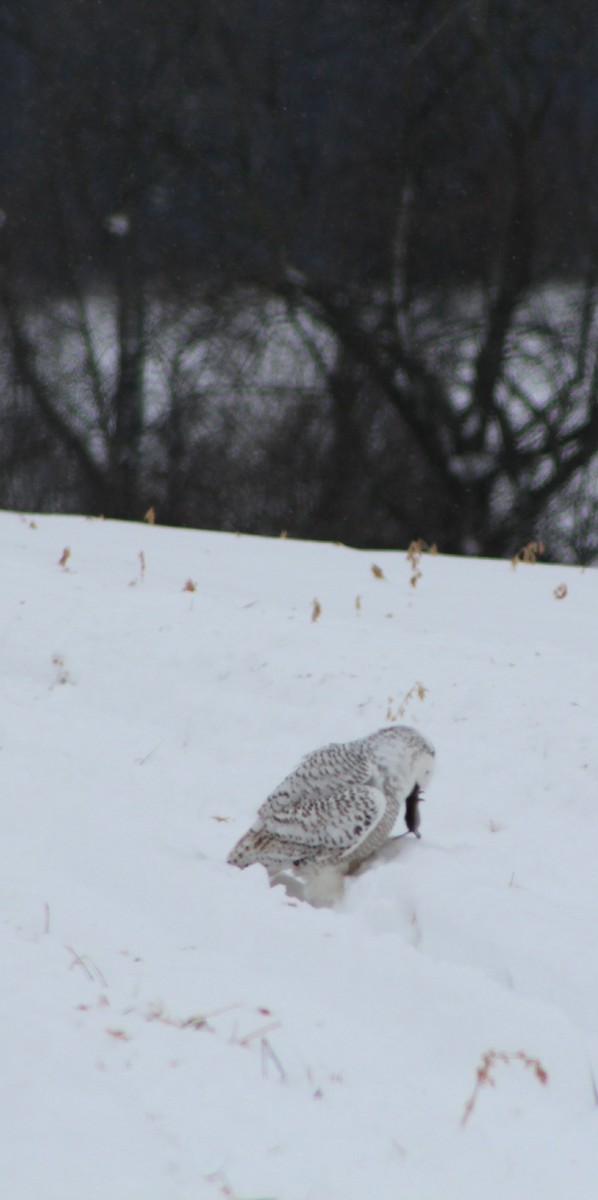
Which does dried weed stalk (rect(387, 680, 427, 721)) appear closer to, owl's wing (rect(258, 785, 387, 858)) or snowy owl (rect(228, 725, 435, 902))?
snowy owl (rect(228, 725, 435, 902))

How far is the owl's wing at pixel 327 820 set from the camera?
296 cm

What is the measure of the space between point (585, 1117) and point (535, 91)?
25.7 feet

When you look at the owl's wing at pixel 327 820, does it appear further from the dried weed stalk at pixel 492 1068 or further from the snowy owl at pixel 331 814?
the dried weed stalk at pixel 492 1068

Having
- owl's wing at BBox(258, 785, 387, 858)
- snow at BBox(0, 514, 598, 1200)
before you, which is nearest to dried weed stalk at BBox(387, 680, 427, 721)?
snow at BBox(0, 514, 598, 1200)

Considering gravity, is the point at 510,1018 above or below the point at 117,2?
below

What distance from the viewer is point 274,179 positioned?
8.45 metres

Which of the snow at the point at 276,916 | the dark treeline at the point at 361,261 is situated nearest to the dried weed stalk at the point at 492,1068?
the snow at the point at 276,916

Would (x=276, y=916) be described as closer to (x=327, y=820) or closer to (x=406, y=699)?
A: (x=327, y=820)

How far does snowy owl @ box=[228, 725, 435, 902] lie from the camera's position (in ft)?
9.72

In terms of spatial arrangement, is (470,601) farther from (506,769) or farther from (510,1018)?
(510,1018)

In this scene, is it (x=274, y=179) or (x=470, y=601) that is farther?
(x=274, y=179)

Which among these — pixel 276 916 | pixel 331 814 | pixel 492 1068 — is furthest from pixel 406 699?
pixel 492 1068

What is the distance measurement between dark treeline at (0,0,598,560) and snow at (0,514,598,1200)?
2887mm

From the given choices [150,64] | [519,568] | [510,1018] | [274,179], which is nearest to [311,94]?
[274,179]
